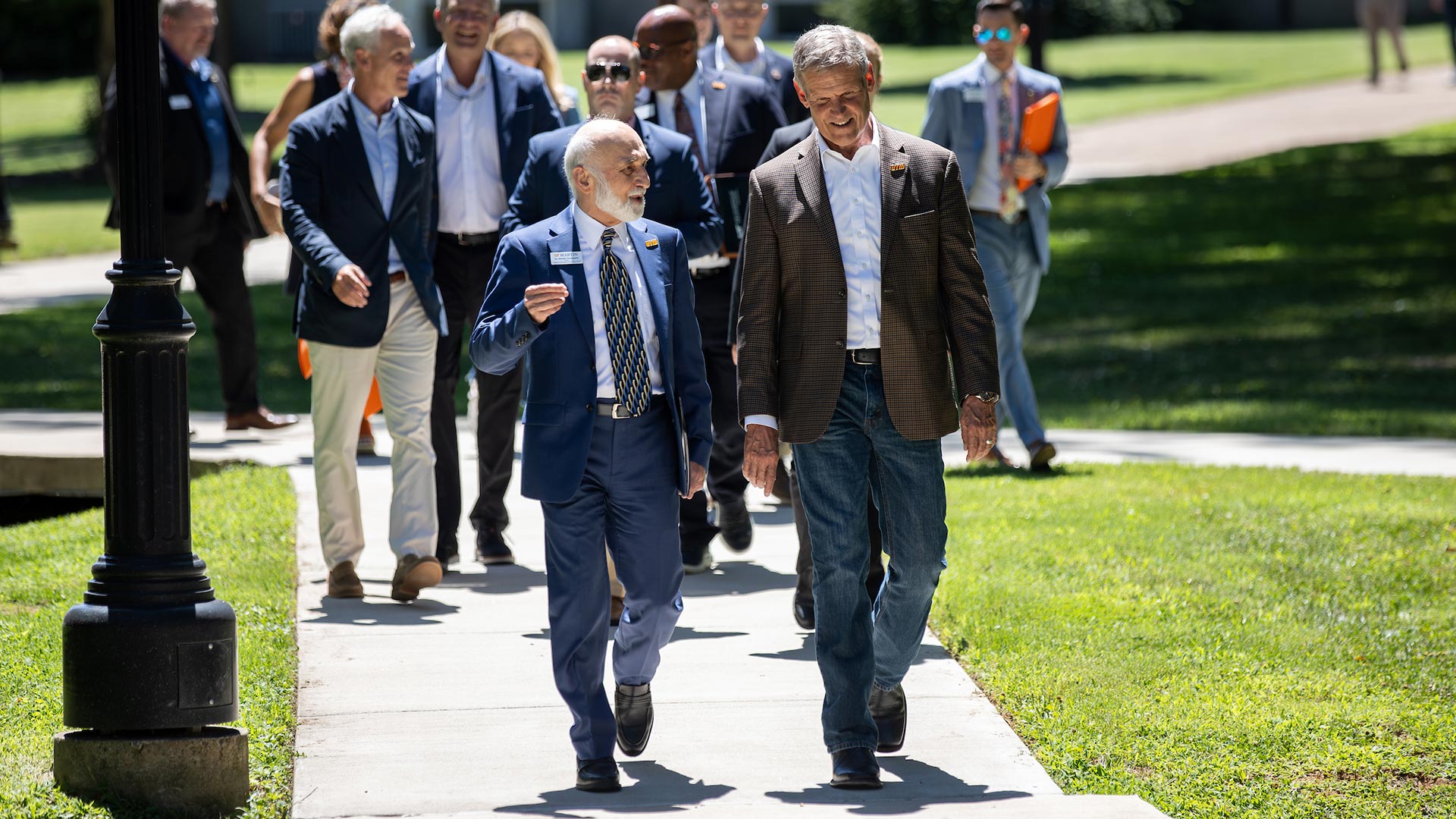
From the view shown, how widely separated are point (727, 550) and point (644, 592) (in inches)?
125

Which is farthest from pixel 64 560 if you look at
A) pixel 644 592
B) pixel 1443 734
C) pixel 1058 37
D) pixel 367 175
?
pixel 1058 37

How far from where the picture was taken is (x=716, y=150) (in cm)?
788

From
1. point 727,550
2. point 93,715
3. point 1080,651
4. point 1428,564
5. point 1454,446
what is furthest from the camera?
point 1454,446

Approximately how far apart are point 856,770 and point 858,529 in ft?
2.18

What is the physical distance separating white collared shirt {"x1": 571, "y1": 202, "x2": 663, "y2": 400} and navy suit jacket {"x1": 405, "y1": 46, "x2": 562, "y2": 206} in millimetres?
2663

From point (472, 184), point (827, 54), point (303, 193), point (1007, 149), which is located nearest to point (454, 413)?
point (472, 184)

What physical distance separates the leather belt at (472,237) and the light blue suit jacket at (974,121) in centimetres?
252

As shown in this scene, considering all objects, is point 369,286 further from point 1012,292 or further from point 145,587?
point 1012,292

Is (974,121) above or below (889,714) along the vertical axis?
above

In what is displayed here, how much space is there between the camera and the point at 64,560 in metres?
7.90

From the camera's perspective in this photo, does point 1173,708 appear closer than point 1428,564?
Result: Yes

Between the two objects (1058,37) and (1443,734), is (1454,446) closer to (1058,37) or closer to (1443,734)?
(1443,734)

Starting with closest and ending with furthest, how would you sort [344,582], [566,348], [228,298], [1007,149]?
1. [566,348]
2. [344,582]
3. [1007,149]
4. [228,298]

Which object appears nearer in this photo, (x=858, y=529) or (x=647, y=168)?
(x=858, y=529)
